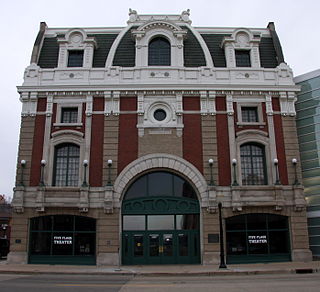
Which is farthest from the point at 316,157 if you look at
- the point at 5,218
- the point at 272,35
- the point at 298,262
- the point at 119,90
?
the point at 5,218

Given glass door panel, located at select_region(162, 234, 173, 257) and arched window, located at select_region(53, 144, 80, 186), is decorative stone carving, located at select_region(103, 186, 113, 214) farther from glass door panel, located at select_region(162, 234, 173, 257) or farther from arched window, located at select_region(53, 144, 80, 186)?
glass door panel, located at select_region(162, 234, 173, 257)

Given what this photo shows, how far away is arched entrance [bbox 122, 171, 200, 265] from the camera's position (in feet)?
77.0

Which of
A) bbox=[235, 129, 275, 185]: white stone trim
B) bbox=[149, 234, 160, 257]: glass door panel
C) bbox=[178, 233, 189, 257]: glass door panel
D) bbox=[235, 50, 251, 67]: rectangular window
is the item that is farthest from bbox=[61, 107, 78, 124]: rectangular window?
bbox=[235, 50, 251, 67]: rectangular window

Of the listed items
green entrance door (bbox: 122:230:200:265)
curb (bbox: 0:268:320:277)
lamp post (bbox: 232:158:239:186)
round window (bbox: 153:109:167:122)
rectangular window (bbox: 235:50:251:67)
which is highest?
rectangular window (bbox: 235:50:251:67)

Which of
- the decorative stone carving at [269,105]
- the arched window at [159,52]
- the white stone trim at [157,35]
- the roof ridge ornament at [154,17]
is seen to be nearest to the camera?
the decorative stone carving at [269,105]

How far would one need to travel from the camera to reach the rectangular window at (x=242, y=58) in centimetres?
2773

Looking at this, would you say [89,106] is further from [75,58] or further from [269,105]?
[269,105]

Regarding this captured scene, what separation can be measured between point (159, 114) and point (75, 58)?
8725 mm

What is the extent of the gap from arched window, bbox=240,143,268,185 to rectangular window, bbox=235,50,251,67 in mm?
7011

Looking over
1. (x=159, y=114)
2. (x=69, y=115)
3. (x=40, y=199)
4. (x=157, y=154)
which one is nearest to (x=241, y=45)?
(x=159, y=114)

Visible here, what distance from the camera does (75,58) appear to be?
2775 centimetres

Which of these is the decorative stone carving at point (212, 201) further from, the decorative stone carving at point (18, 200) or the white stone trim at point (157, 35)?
the decorative stone carving at point (18, 200)

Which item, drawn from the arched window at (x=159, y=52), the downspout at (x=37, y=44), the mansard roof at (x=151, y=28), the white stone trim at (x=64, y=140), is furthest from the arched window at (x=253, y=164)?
the downspout at (x=37, y=44)

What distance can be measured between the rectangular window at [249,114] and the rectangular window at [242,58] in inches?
158
